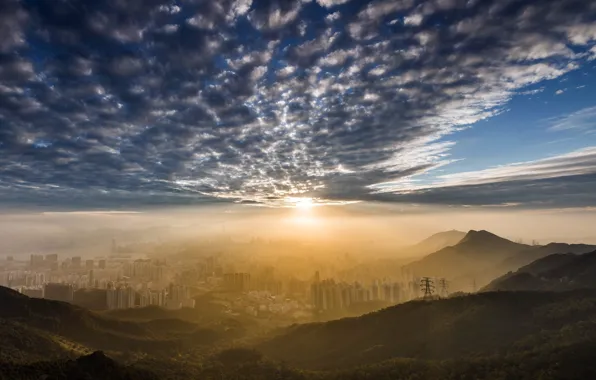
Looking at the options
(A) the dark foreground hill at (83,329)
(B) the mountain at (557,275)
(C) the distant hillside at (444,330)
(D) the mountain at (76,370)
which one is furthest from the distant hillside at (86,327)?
(B) the mountain at (557,275)

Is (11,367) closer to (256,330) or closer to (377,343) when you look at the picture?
(377,343)

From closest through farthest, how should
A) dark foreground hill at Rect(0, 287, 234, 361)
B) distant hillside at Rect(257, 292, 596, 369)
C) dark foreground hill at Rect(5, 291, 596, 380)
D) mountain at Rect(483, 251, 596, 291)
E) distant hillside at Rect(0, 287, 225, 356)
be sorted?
dark foreground hill at Rect(5, 291, 596, 380) < distant hillside at Rect(257, 292, 596, 369) < dark foreground hill at Rect(0, 287, 234, 361) < distant hillside at Rect(0, 287, 225, 356) < mountain at Rect(483, 251, 596, 291)

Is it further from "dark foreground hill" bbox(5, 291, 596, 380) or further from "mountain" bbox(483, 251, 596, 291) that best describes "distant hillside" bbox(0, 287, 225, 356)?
"mountain" bbox(483, 251, 596, 291)

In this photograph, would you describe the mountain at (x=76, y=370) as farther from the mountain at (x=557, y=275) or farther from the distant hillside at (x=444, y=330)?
the mountain at (x=557, y=275)

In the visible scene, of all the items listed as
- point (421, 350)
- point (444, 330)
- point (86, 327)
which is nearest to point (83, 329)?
point (86, 327)

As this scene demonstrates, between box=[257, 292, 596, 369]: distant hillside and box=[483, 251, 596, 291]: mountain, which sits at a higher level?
box=[483, 251, 596, 291]: mountain

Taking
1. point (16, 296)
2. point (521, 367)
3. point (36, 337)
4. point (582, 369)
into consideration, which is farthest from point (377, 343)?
point (16, 296)

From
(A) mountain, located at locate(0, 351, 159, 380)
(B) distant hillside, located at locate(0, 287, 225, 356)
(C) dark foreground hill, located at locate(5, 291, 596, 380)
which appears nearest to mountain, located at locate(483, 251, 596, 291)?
(C) dark foreground hill, located at locate(5, 291, 596, 380)
